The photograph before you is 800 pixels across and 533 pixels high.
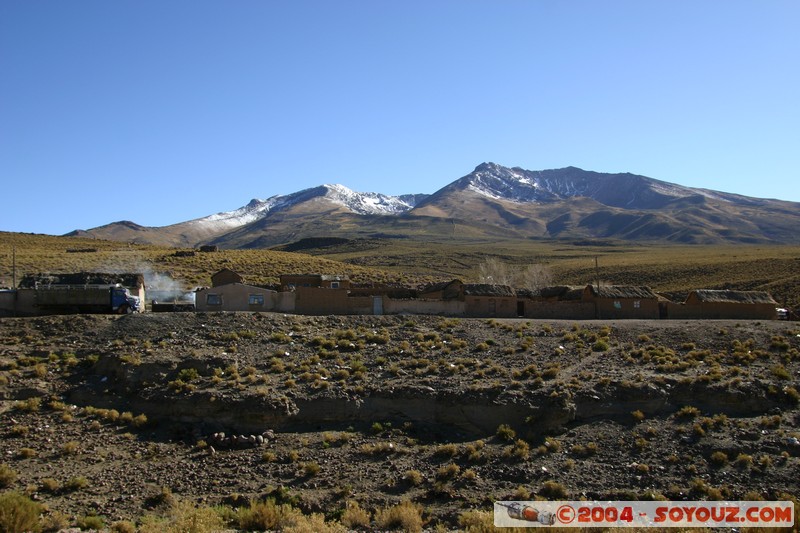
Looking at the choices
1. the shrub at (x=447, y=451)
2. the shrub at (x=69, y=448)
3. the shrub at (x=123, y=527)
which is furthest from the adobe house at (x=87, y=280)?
the shrub at (x=123, y=527)

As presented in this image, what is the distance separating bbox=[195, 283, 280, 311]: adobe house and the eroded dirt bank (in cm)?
499

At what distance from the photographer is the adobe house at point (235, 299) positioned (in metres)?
42.6

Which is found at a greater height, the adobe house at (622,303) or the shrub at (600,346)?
the adobe house at (622,303)

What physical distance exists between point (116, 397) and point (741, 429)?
23.8 meters

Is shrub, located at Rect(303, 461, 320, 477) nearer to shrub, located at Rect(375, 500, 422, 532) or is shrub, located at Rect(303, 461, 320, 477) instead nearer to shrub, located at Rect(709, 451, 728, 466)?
shrub, located at Rect(375, 500, 422, 532)

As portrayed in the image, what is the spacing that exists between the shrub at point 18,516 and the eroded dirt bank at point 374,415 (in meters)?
2.67

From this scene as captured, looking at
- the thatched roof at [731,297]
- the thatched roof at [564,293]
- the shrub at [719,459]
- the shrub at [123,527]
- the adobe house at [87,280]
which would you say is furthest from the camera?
the thatched roof at [564,293]

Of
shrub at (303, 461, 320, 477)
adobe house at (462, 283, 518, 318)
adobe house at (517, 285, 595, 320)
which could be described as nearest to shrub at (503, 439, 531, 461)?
shrub at (303, 461, 320, 477)

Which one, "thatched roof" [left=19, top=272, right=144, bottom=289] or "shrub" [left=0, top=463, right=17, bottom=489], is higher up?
"thatched roof" [left=19, top=272, right=144, bottom=289]

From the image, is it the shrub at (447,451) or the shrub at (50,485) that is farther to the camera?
the shrub at (447,451)

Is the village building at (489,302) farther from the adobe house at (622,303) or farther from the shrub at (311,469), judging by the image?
the shrub at (311,469)

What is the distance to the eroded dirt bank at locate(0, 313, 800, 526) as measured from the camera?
22719mm

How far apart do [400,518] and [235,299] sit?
2602 centimetres

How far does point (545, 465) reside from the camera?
24203 millimetres
